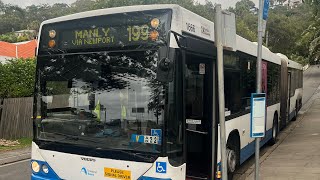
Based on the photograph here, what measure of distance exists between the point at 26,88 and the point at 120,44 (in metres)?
11.4

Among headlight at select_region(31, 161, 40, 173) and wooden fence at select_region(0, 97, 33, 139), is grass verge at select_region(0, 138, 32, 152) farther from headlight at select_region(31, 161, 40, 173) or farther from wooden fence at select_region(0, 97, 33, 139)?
headlight at select_region(31, 161, 40, 173)

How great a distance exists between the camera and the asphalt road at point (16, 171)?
26.5ft

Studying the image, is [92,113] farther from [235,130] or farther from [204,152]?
[235,130]

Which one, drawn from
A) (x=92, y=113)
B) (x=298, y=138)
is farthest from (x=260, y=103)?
(x=298, y=138)

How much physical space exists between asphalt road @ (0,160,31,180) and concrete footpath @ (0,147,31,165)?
12.2 inches

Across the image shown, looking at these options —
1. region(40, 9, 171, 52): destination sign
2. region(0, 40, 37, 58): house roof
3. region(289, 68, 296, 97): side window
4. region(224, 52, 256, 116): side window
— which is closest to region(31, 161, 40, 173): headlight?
region(40, 9, 171, 52): destination sign

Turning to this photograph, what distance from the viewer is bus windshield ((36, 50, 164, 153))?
170 inches

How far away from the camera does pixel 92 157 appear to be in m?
4.58

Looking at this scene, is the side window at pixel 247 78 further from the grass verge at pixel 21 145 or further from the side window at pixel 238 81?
the grass verge at pixel 21 145

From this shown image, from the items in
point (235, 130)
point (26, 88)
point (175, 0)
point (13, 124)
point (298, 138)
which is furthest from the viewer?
point (175, 0)

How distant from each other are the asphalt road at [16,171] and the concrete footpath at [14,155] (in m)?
0.31

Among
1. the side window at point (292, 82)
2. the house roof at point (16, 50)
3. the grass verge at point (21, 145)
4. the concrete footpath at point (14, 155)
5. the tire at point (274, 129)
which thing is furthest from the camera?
the house roof at point (16, 50)

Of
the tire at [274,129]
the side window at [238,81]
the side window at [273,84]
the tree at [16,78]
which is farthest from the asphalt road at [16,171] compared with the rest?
the tire at [274,129]

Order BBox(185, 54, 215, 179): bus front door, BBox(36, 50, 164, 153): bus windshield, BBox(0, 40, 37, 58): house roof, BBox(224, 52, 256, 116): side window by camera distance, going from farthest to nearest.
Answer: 1. BBox(0, 40, 37, 58): house roof
2. BBox(224, 52, 256, 116): side window
3. BBox(185, 54, 215, 179): bus front door
4. BBox(36, 50, 164, 153): bus windshield
